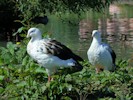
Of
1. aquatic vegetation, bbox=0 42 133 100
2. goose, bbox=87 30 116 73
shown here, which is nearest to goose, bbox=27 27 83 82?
aquatic vegetation, bbox=0 42 133 100

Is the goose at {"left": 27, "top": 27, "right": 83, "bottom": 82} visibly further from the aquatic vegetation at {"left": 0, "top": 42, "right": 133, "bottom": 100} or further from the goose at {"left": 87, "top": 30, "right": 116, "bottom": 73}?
the goose at {"left": 87, "top": 30, "right": 116, "bottom": 73}

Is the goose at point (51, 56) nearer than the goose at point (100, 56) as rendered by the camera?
Yes

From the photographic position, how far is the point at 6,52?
8930 millimetres

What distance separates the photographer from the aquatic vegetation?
23.0ft

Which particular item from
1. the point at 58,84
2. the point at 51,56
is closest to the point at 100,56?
the point at 51,56

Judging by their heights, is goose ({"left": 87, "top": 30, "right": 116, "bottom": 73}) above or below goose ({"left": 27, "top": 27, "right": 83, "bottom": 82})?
below

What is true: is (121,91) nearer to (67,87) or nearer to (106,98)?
(106,98)

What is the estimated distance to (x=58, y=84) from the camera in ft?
23.2

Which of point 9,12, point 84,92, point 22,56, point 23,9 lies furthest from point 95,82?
point 9,12

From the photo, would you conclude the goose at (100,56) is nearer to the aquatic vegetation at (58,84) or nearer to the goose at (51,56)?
the aquatic vegetation at (58,84)

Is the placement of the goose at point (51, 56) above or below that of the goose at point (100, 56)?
above

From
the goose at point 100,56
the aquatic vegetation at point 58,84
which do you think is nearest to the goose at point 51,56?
the aquatic vegetation at point 58,84

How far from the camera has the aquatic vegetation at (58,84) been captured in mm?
7008

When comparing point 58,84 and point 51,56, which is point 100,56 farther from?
point 58,84
